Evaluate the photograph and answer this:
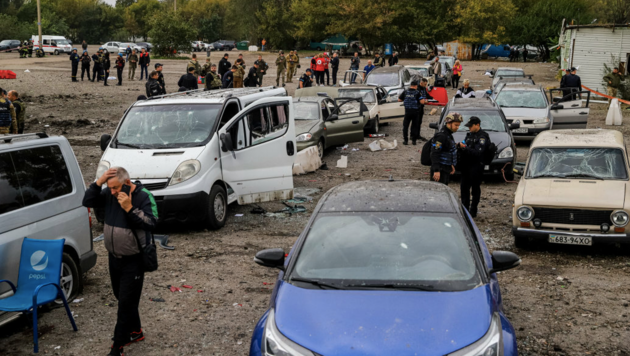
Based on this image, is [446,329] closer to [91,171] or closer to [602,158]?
[602,158]

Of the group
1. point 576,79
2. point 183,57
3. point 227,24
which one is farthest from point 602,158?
point 227,24

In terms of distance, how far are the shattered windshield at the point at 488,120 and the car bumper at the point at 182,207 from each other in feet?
23.4

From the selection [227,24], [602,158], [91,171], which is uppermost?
[227,24]

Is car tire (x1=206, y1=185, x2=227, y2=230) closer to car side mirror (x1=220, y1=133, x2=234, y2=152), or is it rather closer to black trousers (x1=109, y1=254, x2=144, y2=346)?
car side mirror (x1=220, y1=133, x2=234, y2=152)

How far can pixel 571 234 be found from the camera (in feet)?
28.1

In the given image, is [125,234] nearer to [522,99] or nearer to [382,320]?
[382,320]

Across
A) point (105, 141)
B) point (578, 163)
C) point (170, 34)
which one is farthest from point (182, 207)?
point (170, 34)

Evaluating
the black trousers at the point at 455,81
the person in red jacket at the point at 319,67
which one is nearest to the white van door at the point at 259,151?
the person in red jacket at the point at 319,67

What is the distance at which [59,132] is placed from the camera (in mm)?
19531

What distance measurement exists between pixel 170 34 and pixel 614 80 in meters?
37.9

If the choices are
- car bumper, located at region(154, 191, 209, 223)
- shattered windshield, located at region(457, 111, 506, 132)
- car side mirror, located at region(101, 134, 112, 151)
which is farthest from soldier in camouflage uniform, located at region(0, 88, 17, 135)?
shattered windshield, located at region(457, 111, 506, 132)

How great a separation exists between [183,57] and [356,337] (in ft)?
177

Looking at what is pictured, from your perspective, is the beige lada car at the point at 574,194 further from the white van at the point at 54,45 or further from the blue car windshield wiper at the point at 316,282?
the white van at the point at 54,45

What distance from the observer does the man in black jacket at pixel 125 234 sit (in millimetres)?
5598
